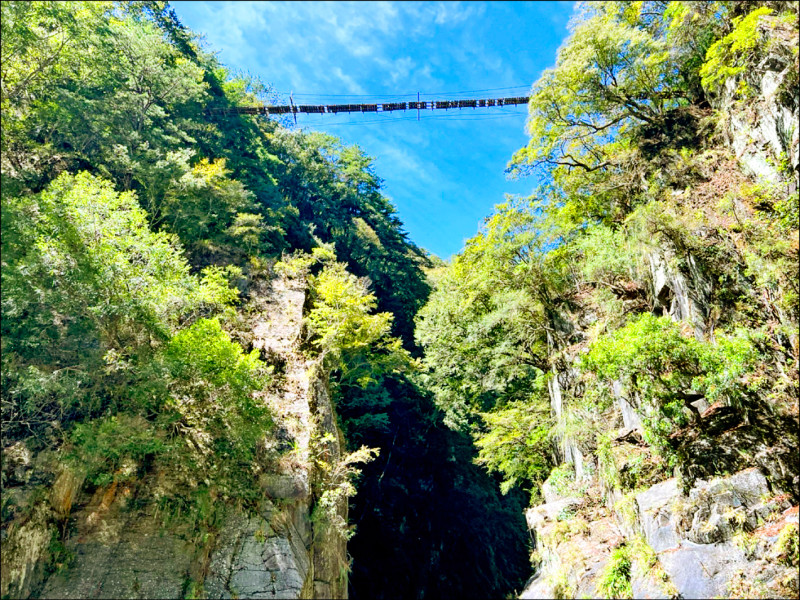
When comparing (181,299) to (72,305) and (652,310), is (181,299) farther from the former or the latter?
(652,310)

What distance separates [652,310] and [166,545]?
476 inches

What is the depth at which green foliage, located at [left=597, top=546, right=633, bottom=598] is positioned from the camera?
7332 millimetres

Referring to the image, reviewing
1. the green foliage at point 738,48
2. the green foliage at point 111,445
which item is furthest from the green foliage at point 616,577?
the green foliage at point 738,48

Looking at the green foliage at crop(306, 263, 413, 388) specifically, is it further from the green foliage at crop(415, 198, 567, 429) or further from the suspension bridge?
the suspension bridge

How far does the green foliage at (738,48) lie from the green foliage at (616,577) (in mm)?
9651

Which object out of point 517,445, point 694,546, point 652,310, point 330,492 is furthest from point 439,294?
point 694,546

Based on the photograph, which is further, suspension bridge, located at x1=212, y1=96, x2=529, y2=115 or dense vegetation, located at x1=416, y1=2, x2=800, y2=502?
suspension bridge, located at x1=212, y1=96, x2=529, y2=115

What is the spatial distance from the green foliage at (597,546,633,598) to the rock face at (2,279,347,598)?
585 centimetres

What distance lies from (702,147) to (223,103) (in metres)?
23.6

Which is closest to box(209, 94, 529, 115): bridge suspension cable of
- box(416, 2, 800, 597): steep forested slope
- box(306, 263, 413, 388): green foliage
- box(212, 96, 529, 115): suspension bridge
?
box(212, 96, 529, 115): suspension bridge

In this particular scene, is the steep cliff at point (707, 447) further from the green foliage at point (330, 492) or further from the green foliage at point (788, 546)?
the green foliage at point (330, 492)

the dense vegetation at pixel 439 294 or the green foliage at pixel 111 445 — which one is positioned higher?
the dense vegetation at pixel 439 294

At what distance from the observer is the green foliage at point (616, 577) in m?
7.33

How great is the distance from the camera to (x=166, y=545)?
8594 millimetres
